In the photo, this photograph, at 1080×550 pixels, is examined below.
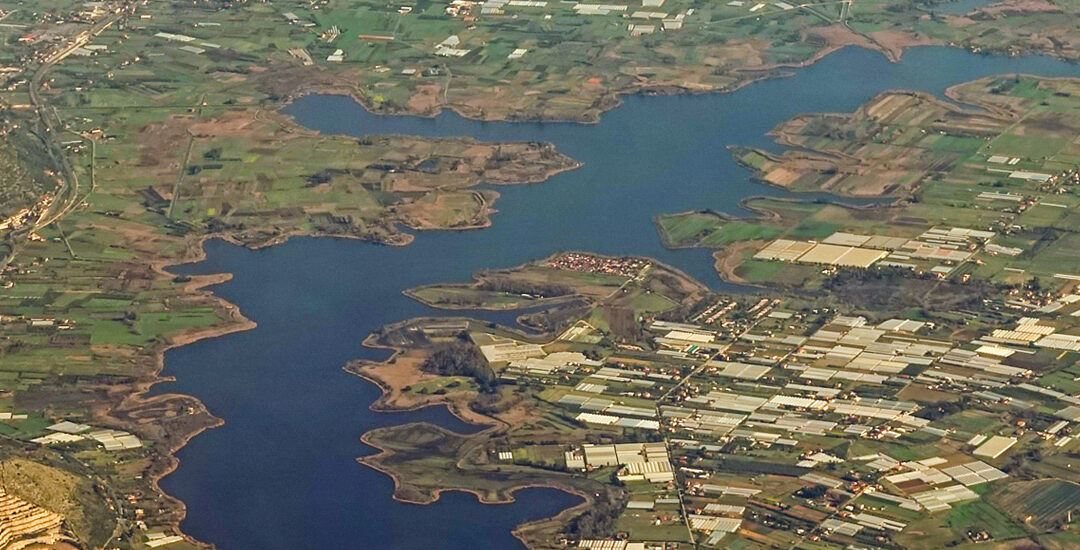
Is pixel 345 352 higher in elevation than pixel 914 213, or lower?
higher

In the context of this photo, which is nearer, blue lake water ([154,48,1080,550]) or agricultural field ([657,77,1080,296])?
blue lake water ([154,48,1080,550])

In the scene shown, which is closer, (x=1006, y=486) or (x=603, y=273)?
(x=1006, y=486)

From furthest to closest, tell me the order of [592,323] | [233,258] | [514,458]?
[233,258]
[592,323]
[514,458]

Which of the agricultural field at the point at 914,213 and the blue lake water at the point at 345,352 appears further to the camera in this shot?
the agricultural field at the point at 914,213

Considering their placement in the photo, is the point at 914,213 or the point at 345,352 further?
the point at 914,213

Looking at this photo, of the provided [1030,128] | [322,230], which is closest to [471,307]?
[322,230]

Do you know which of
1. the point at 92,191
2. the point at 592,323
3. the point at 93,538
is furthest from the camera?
the point at 92,191

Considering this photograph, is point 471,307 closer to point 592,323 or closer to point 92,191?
point 592,323
